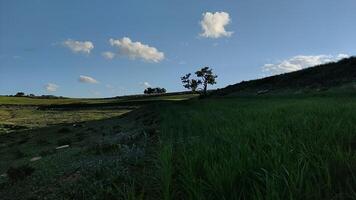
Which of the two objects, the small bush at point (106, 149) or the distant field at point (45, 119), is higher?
the small bush at point (106, 149)

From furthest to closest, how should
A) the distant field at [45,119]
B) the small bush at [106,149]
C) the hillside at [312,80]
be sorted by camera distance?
the distant field at [45,119]
the hillside at [312,80]
the small bush at [106,149]

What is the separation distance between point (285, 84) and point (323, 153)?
191 feet

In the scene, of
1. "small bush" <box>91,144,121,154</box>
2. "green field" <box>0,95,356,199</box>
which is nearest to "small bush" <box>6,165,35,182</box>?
"green field" <box>0,95,356,199</box>

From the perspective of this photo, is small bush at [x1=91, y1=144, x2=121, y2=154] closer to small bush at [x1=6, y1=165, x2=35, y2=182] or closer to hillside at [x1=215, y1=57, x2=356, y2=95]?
small bush at [x1=6, y1=165, x2=35, y2=182]

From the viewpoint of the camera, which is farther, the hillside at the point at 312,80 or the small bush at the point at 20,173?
the hillside at the point at 312,80

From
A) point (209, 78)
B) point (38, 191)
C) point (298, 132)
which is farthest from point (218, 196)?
point (209, 78)

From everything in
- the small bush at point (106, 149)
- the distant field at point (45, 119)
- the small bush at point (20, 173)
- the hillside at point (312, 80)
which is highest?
the hillside at point (312, 80)

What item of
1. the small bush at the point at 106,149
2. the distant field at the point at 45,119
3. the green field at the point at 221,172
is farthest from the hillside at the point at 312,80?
the green field at the point at 221,172

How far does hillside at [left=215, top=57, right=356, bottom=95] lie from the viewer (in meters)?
54.2

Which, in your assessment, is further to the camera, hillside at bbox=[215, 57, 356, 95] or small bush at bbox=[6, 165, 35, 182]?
hillside at bbox=[215, 57, 356, 95]

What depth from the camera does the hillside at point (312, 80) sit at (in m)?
54.2

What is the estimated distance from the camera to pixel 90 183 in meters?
10.2

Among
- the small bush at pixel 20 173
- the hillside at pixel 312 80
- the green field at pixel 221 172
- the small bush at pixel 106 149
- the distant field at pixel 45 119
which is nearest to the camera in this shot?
the green field at pixel 221 172

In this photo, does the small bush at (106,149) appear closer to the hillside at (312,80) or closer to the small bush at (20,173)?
the small bush at (20,173)
